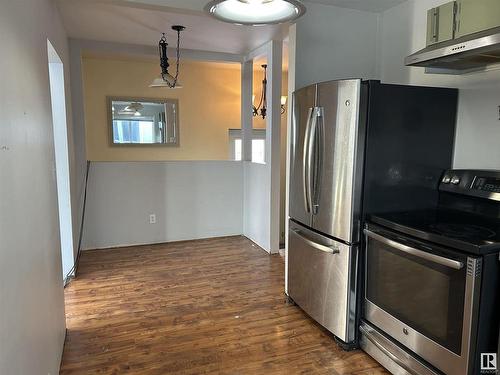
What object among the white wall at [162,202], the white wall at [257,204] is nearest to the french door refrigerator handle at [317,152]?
the white wall at [257,204]

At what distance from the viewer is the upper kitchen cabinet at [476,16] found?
6.10 feet

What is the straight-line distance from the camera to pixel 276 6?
1525 mm

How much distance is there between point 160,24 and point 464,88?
2743 millimetres

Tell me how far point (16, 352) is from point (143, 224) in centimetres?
351

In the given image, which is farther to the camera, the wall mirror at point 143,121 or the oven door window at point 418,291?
the wall mirror at point 143,121

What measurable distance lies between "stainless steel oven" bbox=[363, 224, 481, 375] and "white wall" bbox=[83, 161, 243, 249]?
301 cm

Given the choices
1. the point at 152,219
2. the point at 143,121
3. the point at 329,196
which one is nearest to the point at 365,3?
the point at 329,196

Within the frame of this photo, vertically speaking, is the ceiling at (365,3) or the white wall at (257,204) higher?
the ceiling at (365,3)

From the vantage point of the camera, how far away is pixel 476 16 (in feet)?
6.36

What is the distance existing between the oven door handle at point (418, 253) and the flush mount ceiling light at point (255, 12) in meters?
1.27

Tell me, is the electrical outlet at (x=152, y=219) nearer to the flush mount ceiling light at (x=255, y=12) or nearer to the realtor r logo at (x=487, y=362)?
the flush mount ceiling light at (x=255, y=12)

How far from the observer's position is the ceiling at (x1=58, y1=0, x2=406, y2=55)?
2707 millimetres

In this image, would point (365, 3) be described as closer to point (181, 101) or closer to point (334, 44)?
point (334, 44)

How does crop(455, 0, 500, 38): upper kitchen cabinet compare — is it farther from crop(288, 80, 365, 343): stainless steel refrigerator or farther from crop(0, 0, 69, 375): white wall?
crop(0, 0, 69, 375): white wall
